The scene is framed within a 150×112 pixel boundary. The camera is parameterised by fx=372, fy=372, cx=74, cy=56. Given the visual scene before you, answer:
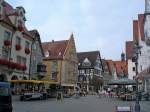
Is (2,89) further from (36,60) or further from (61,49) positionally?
(61,49)

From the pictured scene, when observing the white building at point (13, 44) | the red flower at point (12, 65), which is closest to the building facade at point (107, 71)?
the white building at point (13, 44)

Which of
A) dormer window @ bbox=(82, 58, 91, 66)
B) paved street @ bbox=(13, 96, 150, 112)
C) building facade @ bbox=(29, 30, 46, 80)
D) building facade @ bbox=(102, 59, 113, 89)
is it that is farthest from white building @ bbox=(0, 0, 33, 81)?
building facade @ bbox=(102, 59, 113, 89)

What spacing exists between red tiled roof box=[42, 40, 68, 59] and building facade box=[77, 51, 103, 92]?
18.8 m

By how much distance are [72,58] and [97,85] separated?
14.9m

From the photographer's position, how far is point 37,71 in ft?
221

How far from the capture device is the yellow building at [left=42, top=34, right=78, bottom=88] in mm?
87562

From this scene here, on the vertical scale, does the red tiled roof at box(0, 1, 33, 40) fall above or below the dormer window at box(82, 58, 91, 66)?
above

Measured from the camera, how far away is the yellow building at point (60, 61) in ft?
287

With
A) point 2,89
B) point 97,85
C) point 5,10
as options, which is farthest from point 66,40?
point 2,89

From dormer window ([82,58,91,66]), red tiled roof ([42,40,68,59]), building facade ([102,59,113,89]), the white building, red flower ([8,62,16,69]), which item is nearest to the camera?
the white building

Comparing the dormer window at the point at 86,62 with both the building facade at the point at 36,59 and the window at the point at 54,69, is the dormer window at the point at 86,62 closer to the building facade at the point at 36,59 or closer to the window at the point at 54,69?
the window at the point at 54,69

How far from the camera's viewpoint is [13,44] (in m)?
55.7

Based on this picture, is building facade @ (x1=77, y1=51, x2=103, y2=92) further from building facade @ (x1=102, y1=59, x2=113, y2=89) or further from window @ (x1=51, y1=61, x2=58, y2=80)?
window @ (x1=51, y1=61, x2=58, y2=80)

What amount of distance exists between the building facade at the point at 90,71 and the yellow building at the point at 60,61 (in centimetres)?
1223
